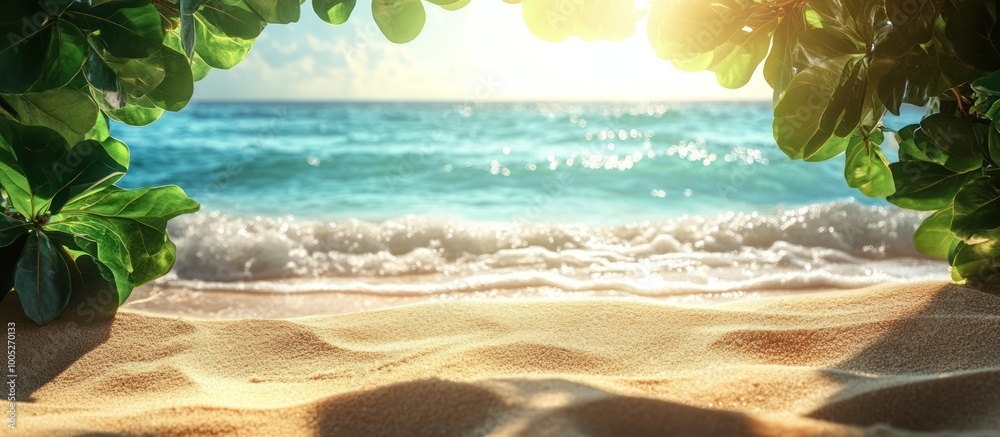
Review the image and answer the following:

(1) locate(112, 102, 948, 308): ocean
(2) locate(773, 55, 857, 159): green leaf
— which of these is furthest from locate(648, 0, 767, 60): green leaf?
(1) locate(112, 102, 948, 308): ocean

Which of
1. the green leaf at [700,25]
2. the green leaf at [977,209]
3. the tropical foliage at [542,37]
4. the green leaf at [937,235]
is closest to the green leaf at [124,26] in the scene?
the tropical foliage at [542,37]

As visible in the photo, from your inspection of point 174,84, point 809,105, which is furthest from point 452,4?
point 809,105

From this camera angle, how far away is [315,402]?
3.93ft

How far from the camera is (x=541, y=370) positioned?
56.7 inches

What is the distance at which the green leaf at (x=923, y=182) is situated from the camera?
63.6 inches

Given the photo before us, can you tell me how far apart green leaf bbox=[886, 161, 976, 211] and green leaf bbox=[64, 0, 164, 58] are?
1.58 metres

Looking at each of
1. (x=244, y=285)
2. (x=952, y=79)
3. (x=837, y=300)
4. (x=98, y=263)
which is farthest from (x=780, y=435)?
(x=244, y=285)

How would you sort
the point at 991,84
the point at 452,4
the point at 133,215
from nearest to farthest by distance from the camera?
the point at 991,84, the point at 452,4, the point at 133,215

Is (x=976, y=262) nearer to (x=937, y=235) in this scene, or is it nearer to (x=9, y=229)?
(x=937, y=235)

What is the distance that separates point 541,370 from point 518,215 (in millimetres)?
4982

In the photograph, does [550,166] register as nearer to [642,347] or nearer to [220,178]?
[220,178]

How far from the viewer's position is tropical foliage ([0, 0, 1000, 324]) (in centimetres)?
124

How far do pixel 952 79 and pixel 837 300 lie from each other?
2.68 feet

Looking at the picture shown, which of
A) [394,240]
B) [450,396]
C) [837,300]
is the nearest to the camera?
[450,396]
